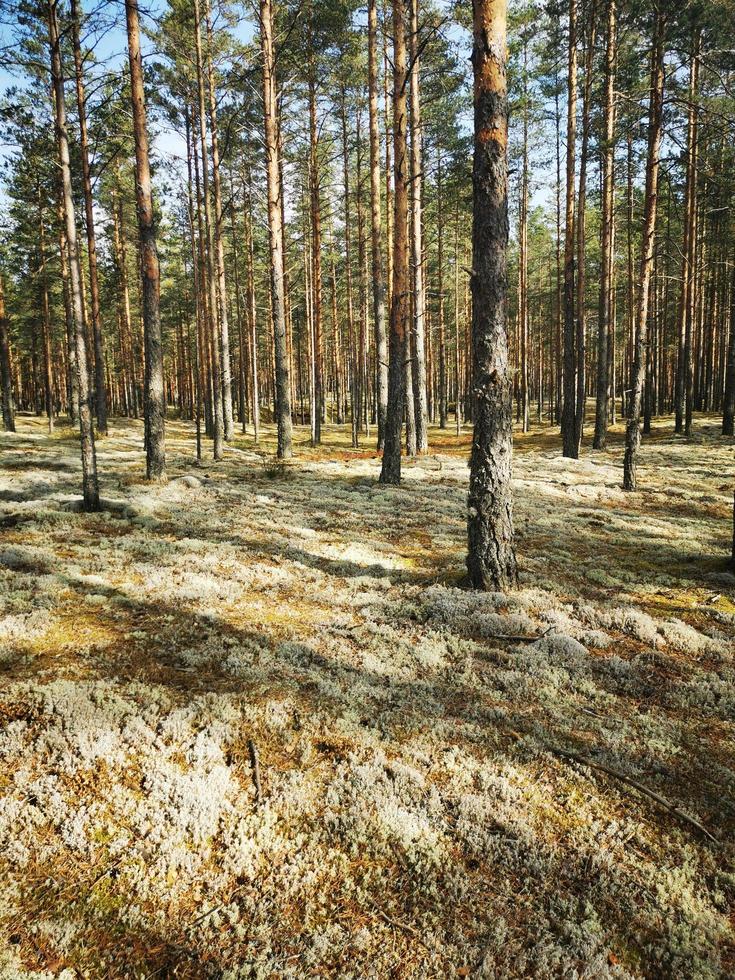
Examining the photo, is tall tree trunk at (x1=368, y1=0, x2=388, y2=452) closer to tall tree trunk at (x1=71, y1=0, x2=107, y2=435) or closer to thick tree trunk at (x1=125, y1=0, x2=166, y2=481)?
thick tree trunk at (x1=125, y1=0, x2=166, y2=481)

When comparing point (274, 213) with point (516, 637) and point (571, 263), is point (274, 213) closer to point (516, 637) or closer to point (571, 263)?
point (571, 263)

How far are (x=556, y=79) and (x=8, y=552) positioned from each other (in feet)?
106

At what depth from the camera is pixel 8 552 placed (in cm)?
793

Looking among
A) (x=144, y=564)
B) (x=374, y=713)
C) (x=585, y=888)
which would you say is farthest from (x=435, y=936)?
(x=144, y=564)

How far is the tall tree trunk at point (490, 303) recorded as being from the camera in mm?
6926

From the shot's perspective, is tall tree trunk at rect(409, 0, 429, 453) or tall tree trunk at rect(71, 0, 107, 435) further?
tall tree trunk at rect(71, 0, 107, 435)

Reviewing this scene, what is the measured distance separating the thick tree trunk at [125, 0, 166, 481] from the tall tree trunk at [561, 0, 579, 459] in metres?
14.4

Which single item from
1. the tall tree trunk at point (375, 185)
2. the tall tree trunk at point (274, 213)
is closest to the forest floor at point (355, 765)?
the tall tree trunk at point (274, 213)

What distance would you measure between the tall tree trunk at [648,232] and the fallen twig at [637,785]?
12720 millimetres

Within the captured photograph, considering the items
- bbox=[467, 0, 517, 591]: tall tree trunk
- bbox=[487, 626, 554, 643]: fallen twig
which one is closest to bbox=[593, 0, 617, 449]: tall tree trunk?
bbox=[467, 0, 517, 591]: tall tree trunk

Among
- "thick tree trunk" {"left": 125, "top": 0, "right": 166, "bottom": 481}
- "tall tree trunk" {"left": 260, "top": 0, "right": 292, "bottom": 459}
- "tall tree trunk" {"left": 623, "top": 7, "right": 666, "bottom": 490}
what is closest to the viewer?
"thick tree trunk" {"left": 125, "top": 0, "right": 166, "bottom": 481}

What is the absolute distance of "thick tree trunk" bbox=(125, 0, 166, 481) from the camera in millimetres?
13180

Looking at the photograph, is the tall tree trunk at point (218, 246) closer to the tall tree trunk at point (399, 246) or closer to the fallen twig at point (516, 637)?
the tall tree trunk at point (399, 246)

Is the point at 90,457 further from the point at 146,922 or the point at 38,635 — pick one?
the point at 146,922
